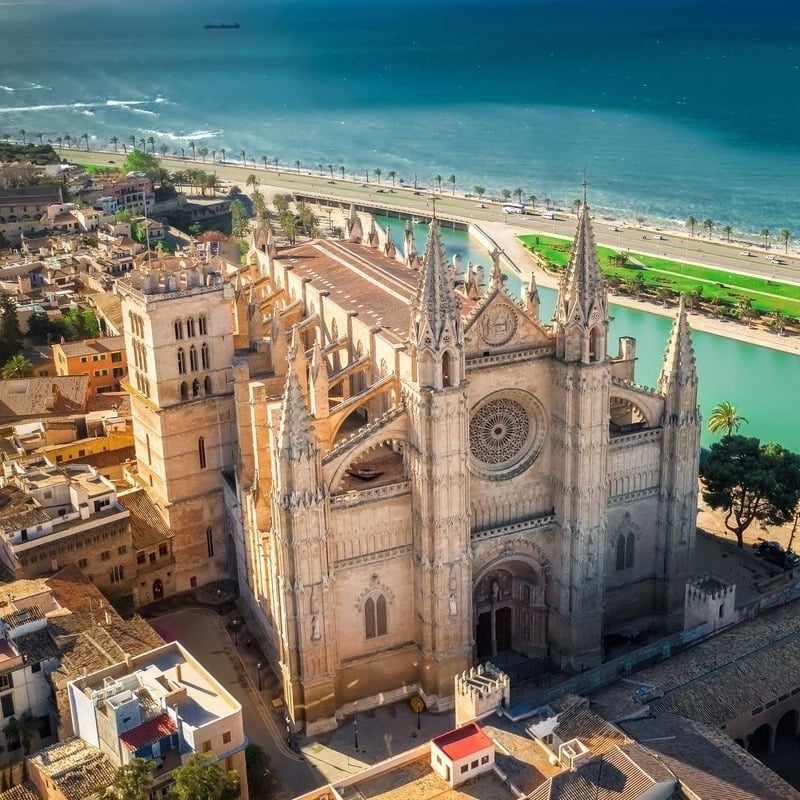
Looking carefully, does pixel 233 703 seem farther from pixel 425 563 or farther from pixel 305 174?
pixel 305 174

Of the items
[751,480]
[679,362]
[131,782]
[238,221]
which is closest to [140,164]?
[238,221]

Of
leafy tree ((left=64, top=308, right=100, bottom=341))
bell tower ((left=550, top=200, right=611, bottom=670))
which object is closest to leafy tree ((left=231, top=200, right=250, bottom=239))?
leafy tree ((left=64, top=308, right=100, bottom=341))

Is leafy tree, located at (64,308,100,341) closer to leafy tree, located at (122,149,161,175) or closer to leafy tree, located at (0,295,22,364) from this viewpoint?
leafy tree, located at (0,295,22,364)

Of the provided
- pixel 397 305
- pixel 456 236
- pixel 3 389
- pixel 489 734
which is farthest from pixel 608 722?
pixel 456 236

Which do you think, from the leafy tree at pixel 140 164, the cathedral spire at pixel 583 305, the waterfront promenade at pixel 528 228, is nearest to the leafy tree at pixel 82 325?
the waterfront promenade at pixel 528 228

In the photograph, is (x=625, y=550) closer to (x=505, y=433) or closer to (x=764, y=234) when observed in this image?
(x=505, y=433)
